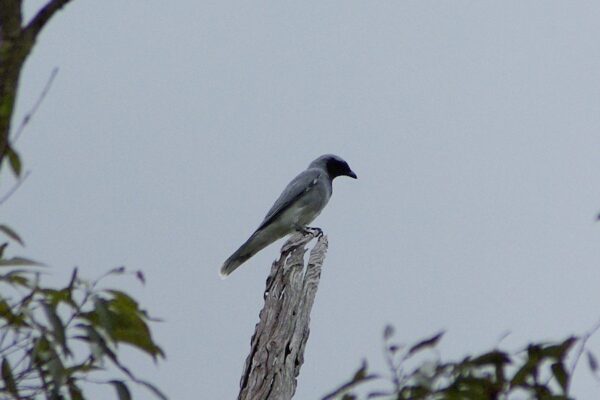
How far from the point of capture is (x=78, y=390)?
251 centimetres

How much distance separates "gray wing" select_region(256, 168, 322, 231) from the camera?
1160 cm

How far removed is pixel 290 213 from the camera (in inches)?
457

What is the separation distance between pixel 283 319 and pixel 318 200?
6383 mm

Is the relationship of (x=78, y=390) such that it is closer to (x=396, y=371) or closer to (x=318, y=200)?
(x=396, y=371)

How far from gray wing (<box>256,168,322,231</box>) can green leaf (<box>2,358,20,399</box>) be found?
29.5ft

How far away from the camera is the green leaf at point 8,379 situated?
7.70 feet

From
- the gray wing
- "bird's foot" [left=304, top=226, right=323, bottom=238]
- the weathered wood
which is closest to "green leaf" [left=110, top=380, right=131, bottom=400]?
the weathered wood

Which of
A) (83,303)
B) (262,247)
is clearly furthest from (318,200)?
(83,303)

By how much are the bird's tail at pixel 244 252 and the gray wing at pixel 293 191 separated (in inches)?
5.1

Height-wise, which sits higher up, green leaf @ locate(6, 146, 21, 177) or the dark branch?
green leaf @ locate(6, 146, 21, 177)

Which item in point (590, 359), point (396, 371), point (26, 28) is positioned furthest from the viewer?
point (590, 359)

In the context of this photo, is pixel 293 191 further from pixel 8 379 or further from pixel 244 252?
pixel 8 379

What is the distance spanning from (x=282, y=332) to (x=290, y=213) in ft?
20.4

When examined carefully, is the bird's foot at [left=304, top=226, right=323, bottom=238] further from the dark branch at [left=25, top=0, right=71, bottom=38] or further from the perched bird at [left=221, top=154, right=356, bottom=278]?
the dark branch at [left=25, top=0, right=71, bottom=38]
